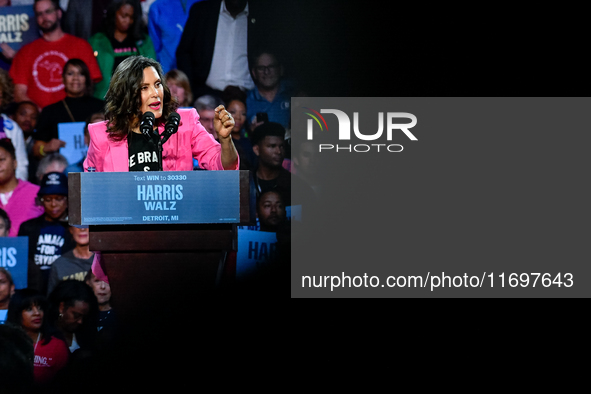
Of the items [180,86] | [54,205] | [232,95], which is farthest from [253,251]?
[54,205]

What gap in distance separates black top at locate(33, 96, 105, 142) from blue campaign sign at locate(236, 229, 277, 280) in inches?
47.9

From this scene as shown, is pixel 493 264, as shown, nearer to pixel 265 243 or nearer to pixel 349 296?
pixel 349 296

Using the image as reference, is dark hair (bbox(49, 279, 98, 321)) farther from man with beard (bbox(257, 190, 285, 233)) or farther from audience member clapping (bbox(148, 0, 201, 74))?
audience member clapping (bbox(148, 0, 201, 74))

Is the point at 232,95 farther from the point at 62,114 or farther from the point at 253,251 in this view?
the point at 62,114

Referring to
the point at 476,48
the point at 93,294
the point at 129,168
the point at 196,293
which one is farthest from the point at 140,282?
the point at 476,48

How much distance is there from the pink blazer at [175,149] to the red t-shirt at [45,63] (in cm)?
158

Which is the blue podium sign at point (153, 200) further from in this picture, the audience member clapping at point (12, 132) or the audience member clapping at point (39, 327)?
the audience member clapping at point (12, 132)

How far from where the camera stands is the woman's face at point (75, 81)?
373cm

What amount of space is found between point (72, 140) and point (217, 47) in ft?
3.54

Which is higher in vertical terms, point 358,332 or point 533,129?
point 533,129

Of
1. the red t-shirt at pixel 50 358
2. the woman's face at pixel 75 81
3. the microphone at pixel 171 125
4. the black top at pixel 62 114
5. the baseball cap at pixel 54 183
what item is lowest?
the red t-shirt at pixel 50 358

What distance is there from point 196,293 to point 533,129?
2236 mm

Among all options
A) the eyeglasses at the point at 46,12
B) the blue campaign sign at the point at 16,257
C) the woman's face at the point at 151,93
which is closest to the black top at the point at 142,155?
the woman's face at the point at 151,93

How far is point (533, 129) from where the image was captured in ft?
11.1
